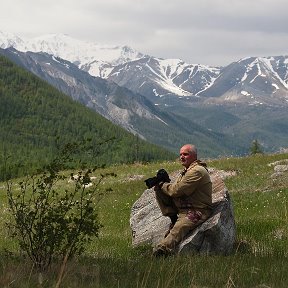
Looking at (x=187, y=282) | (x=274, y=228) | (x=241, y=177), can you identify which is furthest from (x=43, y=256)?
(x=241, y=177)

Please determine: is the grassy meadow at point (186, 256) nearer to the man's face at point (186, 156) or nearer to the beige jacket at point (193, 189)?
the beige jacket at point (193, 189)

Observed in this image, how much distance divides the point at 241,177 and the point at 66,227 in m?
18.6

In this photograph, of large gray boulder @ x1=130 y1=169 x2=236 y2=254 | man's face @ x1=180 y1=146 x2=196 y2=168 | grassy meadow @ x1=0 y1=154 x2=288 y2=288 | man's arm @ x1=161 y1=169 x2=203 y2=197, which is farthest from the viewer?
man's face @ x1=180 y1=146 x2=196 y2=168

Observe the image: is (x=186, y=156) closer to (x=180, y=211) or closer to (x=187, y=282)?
(x=180, y=211)

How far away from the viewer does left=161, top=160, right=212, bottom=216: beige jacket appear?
13.0 meters

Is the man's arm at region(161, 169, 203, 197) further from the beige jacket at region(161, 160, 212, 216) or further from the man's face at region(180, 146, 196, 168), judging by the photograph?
the man's face at region(180, 146, 196, 168)

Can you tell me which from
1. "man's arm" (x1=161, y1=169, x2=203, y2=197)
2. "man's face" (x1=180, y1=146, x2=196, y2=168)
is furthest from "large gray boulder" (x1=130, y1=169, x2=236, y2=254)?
"man's face" (x1=180, y1=146, x2=196, y2=168)

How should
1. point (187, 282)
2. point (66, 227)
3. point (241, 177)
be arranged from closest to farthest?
point (187, 282), point (66, 227), point (241, 177)

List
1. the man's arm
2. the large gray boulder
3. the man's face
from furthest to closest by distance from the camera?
the man's face, the man's arm, the large gray boulder

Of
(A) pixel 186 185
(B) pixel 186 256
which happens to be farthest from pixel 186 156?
(B) pixel 186 256

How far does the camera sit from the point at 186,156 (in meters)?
13.4

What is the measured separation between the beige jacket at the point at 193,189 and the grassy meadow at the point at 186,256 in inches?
58.3

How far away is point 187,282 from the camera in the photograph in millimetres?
7957

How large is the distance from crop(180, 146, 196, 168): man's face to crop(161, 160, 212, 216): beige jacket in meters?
0.11
